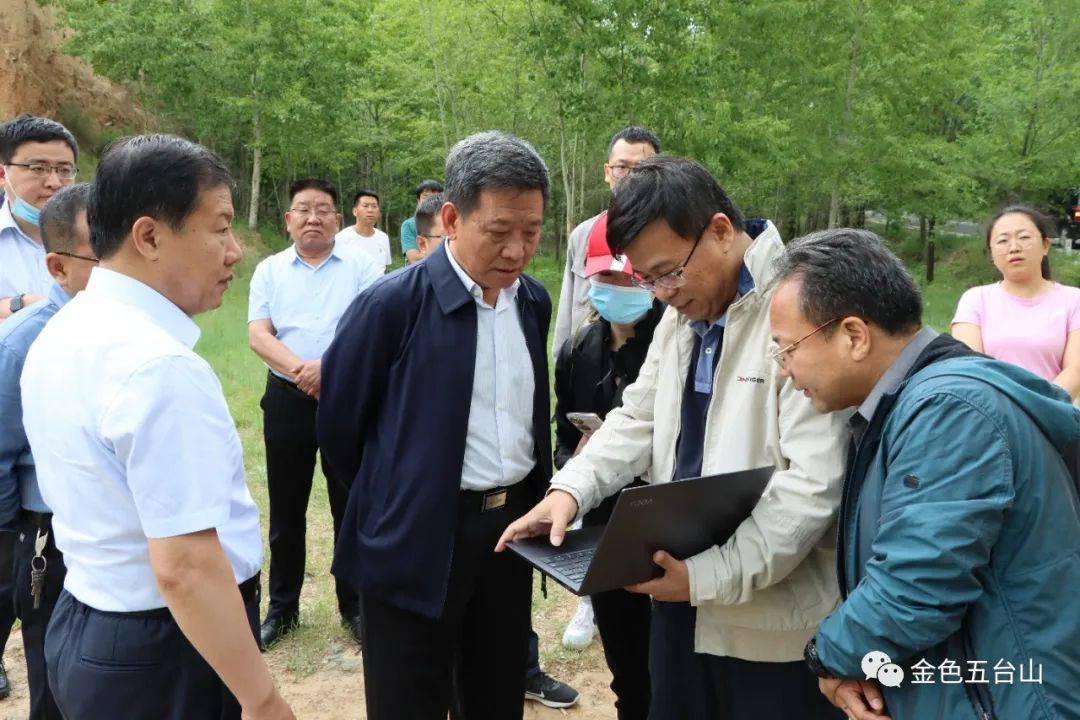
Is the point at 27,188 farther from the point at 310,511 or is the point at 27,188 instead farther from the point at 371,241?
the point at 371,241

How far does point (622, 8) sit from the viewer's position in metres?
12.7

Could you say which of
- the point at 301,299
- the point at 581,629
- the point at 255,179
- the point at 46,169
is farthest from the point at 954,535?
the point at 255,179

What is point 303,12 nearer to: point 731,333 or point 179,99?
point 179,99

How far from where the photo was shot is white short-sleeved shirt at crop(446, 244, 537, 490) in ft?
7.67

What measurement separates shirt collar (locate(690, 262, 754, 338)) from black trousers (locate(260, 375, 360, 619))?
2339 mm

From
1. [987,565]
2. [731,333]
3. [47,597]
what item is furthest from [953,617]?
[47,597]

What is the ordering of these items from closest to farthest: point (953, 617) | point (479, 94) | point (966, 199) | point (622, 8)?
point (953, 617), point (622, 8), point (966, 199), point (479, 94)

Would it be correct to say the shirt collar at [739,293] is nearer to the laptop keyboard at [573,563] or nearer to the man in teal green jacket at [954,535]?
the man in teal green jacket at [954,535]

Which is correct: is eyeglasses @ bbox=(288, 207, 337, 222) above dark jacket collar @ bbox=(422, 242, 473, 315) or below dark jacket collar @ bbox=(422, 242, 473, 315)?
above

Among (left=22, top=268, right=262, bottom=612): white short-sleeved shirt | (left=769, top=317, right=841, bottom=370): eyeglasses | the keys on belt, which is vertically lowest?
the keys on belt

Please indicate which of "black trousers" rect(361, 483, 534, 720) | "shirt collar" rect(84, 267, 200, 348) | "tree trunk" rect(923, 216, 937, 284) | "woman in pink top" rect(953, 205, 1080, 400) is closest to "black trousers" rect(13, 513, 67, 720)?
"black trousers" rect(361, 483, 534, 720)

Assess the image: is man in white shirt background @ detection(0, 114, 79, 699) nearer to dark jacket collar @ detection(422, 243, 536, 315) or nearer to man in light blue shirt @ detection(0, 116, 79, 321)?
man in light blue shirt @ detection(0, 116, 79, 321)

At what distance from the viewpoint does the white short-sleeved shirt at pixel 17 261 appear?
11.4 feet

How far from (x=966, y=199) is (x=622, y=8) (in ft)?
28.9
